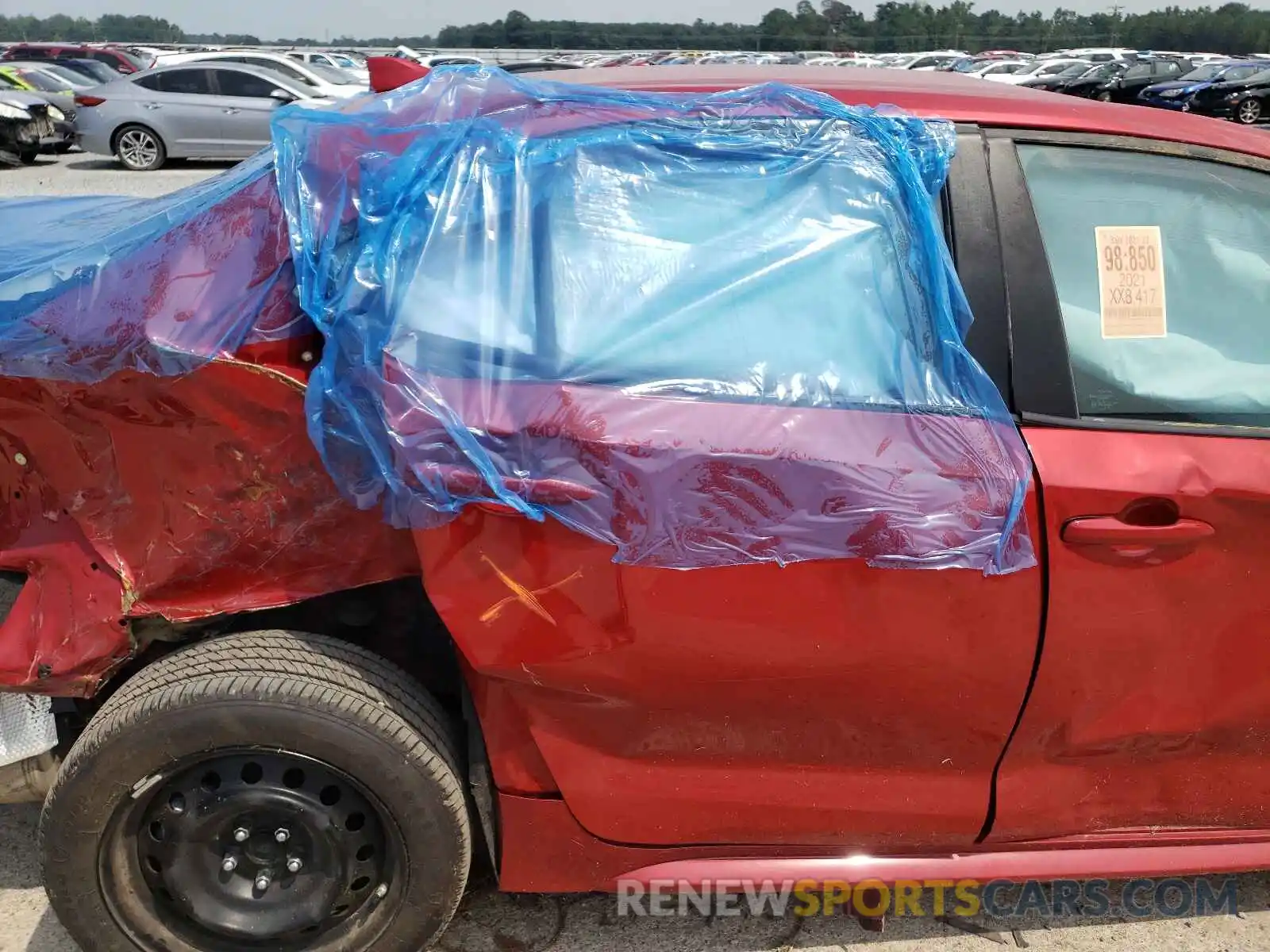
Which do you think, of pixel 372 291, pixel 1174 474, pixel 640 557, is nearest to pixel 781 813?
pixel 640 557

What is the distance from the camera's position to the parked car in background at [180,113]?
13555 mm

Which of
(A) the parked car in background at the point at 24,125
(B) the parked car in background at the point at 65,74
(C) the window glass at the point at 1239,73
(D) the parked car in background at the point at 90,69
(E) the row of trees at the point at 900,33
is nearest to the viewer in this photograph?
(A) the parked car in background at the point at 24,125

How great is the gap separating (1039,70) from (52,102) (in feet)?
95.0

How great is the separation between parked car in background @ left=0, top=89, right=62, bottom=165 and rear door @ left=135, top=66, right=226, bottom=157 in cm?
141

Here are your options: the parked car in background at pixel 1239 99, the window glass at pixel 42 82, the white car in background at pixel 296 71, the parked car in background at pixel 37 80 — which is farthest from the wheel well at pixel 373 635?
the parked car in background at pixel 1239 99

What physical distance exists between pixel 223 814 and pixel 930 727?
1340 millimetres

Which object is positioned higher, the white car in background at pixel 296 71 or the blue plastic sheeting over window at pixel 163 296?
the white car in background at pixel 296 71

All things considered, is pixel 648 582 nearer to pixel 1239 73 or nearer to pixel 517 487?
pixel 517 487

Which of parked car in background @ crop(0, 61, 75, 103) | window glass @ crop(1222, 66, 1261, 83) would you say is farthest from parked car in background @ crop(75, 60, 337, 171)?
window glass @ crop(1222, 66, 1261, 83)

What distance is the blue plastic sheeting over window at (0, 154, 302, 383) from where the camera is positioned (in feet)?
5.96

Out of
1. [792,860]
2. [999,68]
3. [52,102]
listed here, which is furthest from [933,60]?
[792,860]

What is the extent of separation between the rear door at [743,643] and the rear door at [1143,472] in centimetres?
8

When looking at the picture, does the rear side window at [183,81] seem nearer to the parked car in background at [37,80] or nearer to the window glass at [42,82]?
the parked car in background at [37,80]

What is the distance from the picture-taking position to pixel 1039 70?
33062mm
